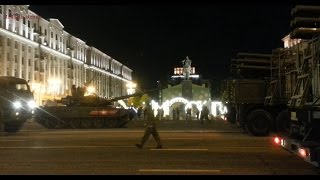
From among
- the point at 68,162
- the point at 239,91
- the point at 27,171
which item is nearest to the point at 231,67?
the point at 239,91

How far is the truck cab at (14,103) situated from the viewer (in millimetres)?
25938

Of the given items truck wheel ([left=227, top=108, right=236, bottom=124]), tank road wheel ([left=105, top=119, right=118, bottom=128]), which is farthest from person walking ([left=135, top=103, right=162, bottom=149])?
tank road wheel ([left=105, top=119, right=118, bottom=128])

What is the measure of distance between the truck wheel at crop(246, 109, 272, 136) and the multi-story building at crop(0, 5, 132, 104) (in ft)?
113

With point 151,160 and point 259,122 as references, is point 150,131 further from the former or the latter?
point 259,122

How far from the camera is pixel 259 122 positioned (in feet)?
74.3

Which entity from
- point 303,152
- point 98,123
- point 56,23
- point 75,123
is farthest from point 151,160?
point 56,23

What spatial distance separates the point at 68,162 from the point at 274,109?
41.8ft

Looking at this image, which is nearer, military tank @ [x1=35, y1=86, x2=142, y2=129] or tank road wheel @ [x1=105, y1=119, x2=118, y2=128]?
military tank @ [x1=35, y1=86, x2=142, y2=129]

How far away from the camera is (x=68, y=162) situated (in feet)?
41.2

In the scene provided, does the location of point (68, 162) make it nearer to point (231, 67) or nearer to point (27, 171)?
point (27, 171)

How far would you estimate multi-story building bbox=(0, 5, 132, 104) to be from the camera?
6512cm

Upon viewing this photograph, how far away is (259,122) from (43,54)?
61.7m

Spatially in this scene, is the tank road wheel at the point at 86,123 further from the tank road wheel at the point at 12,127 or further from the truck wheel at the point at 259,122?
the truck wheel at the point at 259,122

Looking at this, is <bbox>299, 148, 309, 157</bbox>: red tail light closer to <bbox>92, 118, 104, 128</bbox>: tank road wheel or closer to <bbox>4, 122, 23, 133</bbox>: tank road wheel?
<bbox>4, 122, 23, 133</bbox>: tank road wheel
